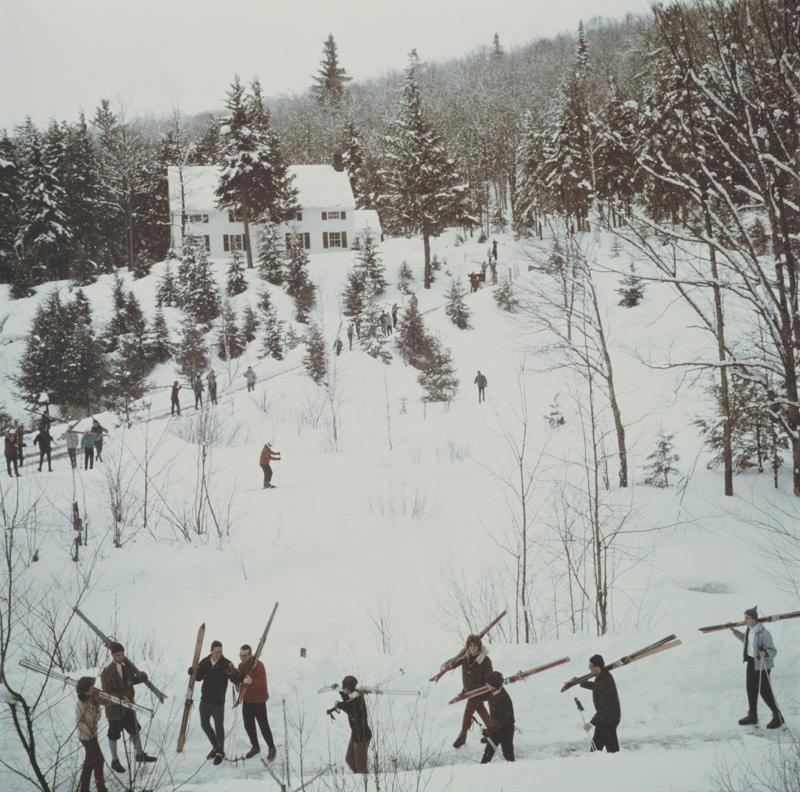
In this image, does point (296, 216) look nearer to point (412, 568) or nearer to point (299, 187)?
point (299, 187)

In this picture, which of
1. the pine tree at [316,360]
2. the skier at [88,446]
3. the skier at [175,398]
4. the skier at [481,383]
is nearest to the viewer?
Result: the skier at [88,446]

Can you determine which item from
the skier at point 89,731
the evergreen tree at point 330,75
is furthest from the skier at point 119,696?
the evergreen tree at point 330,75

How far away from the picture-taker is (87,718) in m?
6.86

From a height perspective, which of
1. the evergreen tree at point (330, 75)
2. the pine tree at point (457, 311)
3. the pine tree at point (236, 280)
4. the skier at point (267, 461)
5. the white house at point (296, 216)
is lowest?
the skier at point (267, 461)

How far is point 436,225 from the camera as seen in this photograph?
4297 cm

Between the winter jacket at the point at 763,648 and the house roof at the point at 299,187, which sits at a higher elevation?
the house roof at the point at 299,187

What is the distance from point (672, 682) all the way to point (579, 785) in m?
3.28

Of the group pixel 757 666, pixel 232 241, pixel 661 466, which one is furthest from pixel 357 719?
pixel 232 241

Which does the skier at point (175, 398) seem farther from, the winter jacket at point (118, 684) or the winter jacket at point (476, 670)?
the winter jacket at point (476, 670)

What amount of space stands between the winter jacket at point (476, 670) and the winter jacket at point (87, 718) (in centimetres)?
435

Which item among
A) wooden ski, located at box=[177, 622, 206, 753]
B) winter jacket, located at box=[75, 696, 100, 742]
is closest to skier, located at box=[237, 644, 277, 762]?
wooden ski, located at box=[177, 622, 206, 753]

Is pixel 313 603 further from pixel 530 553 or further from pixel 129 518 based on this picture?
pixel 129 518

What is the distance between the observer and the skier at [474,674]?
766cm

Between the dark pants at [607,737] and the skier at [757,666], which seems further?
the skier at [757,666]
